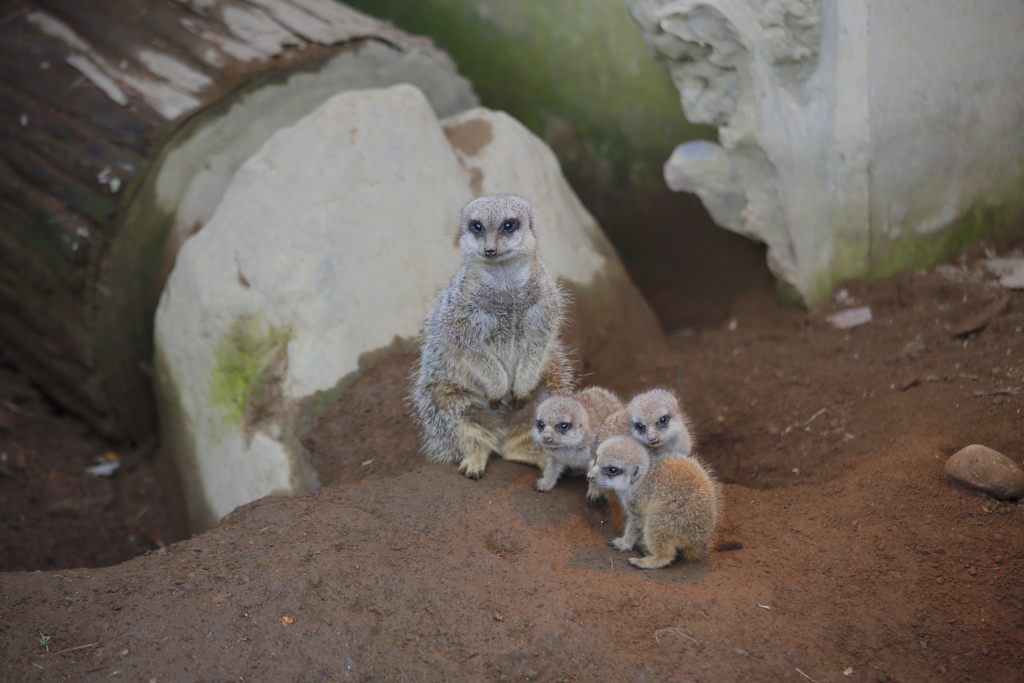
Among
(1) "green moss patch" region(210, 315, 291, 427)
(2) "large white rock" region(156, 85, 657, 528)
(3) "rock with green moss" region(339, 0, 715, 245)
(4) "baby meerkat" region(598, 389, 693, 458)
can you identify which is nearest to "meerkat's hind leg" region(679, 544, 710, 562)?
(4) "baby meerkat" region(598, 389, 693, 458)

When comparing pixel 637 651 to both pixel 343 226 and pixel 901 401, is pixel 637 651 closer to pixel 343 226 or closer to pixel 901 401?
pixel 901 401

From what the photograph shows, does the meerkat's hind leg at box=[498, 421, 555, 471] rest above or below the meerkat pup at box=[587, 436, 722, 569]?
below

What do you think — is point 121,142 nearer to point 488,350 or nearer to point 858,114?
point 488,350

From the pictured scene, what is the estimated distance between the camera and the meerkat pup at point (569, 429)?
115 inches

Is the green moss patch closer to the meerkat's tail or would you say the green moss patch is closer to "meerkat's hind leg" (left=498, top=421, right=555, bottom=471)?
"meerkat's hind leg" (left=498, top=421, right=555, bottom=471)

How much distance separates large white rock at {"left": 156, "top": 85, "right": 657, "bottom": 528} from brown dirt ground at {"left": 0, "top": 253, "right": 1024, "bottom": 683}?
0.34m

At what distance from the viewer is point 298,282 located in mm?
3803

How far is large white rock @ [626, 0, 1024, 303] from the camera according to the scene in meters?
3.54

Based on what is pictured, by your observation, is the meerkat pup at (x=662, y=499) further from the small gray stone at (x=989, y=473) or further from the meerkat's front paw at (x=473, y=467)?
the small gray stone at (x=989, y=473)

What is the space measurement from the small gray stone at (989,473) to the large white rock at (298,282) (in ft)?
6.62

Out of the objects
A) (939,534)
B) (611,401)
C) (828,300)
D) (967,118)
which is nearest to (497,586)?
(611,401)

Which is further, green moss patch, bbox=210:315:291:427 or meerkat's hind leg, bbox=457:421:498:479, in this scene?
green moss patch, bbox=210:315:291:427

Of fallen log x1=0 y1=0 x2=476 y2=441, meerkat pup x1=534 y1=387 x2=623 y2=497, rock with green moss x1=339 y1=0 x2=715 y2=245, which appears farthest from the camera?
rock with green moss x1=339 y1=0 x2=715 y2=245

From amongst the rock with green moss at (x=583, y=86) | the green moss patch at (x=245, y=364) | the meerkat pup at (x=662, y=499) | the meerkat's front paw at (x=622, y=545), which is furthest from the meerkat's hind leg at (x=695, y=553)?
the rock with green moss at (x=583, y=86)
